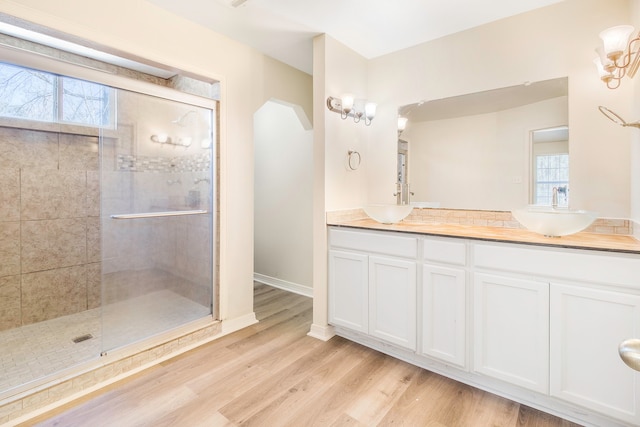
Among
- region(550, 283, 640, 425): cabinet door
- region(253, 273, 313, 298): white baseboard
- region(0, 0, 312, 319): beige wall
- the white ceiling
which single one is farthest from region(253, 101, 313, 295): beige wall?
region(550, 283, 640, 425): cabinet door

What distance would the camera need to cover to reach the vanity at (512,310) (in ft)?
5.06

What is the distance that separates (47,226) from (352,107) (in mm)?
3018

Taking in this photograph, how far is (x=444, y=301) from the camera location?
80.4 inches

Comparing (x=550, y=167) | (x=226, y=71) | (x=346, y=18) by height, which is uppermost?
(x=346, y=18)

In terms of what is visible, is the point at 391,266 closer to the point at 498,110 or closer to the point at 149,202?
the point at 498,110

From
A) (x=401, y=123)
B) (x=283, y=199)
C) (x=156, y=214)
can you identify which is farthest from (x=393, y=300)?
(x=283, y=199)

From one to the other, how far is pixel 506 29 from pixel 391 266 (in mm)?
1939

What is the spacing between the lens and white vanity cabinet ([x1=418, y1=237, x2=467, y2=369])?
197 centimetres

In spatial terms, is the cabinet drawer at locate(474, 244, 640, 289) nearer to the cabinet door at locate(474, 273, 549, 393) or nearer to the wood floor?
the cabinet door at locate(474, 273, 549, 393)

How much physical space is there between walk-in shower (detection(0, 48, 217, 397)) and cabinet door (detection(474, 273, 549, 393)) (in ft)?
6.84

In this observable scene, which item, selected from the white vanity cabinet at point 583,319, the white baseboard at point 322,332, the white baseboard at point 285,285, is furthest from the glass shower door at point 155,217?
the white vanity cabinet at point 583,319

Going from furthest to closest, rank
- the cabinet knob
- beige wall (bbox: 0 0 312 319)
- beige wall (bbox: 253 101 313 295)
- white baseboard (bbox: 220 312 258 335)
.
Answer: beige wall (bbox: 253 101 313 295) → white baseboard (bbox: 220 312 258 335) → beige wall (bbox: 0 0 312 319) → the cabinet knob

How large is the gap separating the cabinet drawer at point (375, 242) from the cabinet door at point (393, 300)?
0.07m

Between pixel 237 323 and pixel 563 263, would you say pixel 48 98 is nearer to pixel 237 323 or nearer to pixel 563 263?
pixel 237 323
